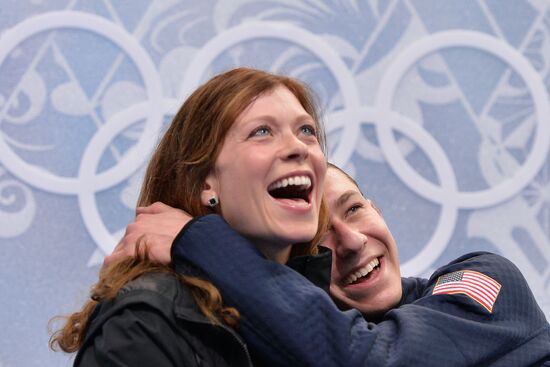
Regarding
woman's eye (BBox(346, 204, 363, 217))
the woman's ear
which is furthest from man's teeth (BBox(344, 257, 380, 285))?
the woman's ear

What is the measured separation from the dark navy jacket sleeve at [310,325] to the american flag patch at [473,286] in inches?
3.2

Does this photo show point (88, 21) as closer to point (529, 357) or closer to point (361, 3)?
point (361, 3)

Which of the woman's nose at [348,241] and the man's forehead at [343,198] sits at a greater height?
the man's forehead at [343,198]

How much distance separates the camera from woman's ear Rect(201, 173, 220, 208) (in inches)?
77.4

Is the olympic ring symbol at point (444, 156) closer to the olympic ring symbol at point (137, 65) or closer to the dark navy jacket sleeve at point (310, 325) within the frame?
the olympic ring symbol at point (137, 65)

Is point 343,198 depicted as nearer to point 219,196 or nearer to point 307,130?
point 307,130

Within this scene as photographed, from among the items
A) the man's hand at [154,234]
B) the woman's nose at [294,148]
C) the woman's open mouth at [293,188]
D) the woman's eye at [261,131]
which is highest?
the woman's eye at [261,131]

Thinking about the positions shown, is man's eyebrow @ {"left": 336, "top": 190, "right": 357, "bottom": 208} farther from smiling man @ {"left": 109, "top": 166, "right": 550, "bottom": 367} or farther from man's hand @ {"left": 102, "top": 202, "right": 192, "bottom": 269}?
man's hand @ {"left": 102, "top": 202, "right": 192, "bottom": 269}

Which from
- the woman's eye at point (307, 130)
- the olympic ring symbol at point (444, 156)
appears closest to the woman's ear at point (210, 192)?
the woman's eye at point (307, 130)

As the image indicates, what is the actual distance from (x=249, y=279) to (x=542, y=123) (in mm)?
2456

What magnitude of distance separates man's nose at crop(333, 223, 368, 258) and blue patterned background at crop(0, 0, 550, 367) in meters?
1.26

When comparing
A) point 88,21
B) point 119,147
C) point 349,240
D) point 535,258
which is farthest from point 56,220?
point 535,258

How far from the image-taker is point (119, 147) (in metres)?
3.52

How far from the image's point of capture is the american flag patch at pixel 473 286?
2078 millimetres
